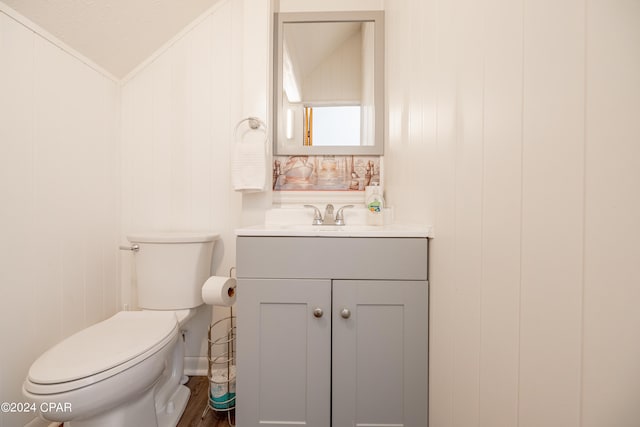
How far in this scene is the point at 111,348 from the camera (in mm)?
891

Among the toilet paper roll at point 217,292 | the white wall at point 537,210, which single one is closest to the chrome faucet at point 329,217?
the toilet paper roll at point 217,292

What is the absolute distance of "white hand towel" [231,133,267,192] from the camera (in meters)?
1.36

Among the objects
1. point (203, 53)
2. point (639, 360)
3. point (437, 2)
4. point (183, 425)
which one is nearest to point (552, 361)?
point (639, 360)

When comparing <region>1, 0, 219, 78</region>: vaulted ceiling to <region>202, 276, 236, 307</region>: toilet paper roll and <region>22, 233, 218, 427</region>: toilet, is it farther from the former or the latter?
<region>202, 276, 236, 307</region>: toilet paper roll

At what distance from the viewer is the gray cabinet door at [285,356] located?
0.94 metres

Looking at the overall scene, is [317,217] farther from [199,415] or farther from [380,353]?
[199,415]

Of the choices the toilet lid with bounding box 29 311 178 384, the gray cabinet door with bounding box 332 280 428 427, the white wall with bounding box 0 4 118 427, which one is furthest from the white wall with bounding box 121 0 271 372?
the gray cabinet door with bounding box 332 280 428 427

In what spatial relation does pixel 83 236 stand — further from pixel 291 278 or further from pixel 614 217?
pixel 614 217

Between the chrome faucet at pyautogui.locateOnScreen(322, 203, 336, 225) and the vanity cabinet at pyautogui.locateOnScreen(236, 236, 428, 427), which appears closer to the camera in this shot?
the vanity cabinet at pyautogui.locateOnScreen(236, 236, 428, 427)

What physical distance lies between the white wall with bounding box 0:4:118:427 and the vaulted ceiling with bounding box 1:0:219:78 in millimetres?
70

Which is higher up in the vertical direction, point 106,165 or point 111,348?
point 106,165

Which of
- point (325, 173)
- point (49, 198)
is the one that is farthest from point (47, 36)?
point (325, 173)

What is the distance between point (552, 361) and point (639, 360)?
13 cm

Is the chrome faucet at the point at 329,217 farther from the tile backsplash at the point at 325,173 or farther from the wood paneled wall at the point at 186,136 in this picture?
the wood paneled wall at the point at 186,136
